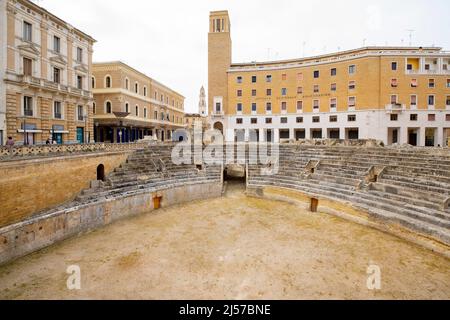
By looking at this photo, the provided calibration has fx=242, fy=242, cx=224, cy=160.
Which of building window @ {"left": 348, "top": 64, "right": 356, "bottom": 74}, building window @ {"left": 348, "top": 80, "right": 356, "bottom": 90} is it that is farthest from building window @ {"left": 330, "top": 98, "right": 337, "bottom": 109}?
building window @ {"left": 348, "top": 64, "right": 356, "bottom": 74}

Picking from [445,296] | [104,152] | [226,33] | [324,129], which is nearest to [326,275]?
[445,296]

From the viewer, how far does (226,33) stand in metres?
37.3

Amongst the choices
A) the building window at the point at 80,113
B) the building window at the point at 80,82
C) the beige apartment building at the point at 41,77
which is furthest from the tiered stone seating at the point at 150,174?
the building window at the point at 80,82

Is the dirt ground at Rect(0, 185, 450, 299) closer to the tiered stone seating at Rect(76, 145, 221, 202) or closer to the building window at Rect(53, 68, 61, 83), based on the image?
the tiered stone seating at Rect(76, 145, 221, 202)

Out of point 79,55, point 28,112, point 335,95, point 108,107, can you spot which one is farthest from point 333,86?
point 28,112

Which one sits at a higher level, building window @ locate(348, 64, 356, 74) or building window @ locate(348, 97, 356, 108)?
building window @ locate(348, 64, 356, 74)

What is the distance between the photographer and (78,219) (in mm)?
10570

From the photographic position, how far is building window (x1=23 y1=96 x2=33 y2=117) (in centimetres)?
2023

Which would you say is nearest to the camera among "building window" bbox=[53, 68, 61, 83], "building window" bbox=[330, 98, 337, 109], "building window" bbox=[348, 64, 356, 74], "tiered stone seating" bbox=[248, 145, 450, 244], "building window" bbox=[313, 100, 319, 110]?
"tiered stone seating" bbox=[248, 145, 450, 244]

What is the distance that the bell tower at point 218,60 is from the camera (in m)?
37.5

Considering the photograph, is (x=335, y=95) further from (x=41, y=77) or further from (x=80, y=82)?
(x=41, y=77)

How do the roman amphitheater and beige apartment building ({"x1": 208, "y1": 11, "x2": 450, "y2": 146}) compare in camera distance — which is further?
beige apartment building ({"x1": 208, "y1": 11, "x2": 450, "y2": 146})

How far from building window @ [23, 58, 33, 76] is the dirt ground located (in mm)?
17592

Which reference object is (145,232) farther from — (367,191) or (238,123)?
(238,123)
